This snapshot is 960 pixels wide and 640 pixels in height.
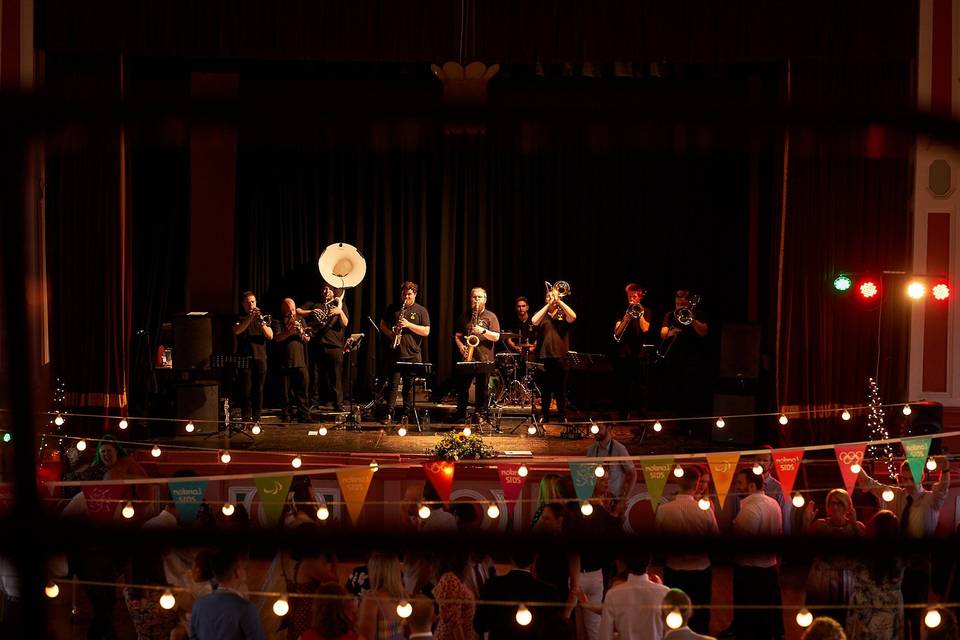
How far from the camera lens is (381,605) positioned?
4.82 metres

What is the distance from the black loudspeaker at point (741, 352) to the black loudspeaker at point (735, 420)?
A: 0.75 ft

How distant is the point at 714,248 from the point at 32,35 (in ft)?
25.9

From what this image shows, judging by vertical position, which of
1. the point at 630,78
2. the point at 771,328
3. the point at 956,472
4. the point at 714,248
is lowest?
the point at 956,472

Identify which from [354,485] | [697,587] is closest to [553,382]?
[354,485]

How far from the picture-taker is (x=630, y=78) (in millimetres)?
13055

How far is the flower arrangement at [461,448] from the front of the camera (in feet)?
29.0

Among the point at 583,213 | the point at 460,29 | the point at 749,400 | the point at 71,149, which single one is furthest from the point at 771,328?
the point at 71,149

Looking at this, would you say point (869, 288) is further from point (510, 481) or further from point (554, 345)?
point (510, 481)

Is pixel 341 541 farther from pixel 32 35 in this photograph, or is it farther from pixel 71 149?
pixel 32 35

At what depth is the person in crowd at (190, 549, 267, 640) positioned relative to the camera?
445 cm

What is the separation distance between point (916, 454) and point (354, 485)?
3.43 m

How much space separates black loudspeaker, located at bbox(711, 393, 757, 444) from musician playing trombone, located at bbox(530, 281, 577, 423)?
4.99 ft

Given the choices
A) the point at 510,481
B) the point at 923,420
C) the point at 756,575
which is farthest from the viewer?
the point at 923,420

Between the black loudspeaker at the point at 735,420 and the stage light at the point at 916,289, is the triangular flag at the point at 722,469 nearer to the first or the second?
the black loudspeaker at the point at 735,420
